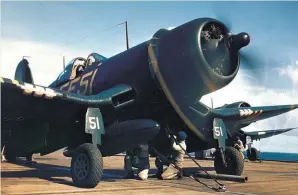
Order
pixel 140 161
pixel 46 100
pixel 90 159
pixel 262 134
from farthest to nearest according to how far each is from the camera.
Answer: pixel 262 134 → pixel 140 161 → pixel 46 100 → pixel 90 159

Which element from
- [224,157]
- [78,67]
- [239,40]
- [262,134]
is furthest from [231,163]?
[262,134]

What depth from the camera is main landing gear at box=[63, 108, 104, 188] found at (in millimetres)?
6699

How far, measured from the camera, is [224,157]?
10.0m

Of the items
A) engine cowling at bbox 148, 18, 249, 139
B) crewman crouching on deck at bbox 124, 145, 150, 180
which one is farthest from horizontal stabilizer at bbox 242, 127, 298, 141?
engine cowling at bbox 148, 18, 249, 139

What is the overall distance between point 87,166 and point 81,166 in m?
0.28

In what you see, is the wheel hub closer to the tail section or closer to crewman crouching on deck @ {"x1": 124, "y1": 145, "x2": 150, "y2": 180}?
crewman crouching on deck @ {"x1": 124, "y1": 145, "x2": 150, "y2": 180}

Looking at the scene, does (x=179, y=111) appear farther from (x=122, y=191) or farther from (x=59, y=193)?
(x=59, y=193)

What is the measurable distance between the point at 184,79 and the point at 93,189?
314cm

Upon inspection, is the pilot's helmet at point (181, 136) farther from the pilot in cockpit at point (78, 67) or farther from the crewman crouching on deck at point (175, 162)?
the pilot in cockpit at point (78, 67)

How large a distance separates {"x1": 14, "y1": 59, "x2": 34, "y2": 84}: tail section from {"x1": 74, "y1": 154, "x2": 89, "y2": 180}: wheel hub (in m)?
7.34

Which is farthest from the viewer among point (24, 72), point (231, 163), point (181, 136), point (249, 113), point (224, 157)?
point (24, 72)

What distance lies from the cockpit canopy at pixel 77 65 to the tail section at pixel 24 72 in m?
3.45

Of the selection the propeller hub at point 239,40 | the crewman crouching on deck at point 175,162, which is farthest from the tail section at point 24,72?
the propeller hub at point 239,40

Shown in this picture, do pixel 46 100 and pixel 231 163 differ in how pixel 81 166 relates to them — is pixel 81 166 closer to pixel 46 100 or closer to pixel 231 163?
pixel 46 100
